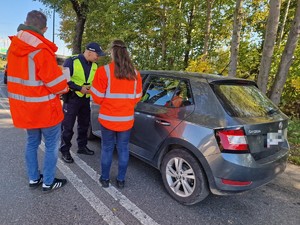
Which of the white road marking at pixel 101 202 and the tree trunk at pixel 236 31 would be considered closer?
the white road marking at pixel 101 202

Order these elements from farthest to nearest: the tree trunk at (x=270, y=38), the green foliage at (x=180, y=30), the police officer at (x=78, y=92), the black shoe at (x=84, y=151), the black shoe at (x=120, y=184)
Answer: the green foliage at (x=180, y=30), the tree trunk at (x=270, y=38), the black shoe at (x=84, y=151), the police officer at (x=78, y=92), the black shoe at (x=120, y=184)

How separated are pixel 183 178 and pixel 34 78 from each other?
200cm

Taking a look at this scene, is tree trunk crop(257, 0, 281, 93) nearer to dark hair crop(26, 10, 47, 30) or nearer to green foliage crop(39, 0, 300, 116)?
green foliage crop(39, 0, 300, 116)

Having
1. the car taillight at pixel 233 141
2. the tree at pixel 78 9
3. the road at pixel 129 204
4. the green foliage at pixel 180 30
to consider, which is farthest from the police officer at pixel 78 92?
the tree at pixel 78 9

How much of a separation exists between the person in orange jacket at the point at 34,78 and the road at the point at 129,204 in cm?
82

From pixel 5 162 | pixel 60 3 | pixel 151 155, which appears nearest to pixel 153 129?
pixel 151 155

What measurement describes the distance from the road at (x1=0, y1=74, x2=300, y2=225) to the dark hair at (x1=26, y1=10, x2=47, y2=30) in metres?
1.94

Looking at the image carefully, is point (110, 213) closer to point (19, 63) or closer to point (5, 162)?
point (19, 63)

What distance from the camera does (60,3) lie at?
1484cm

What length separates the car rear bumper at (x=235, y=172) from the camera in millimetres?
2404

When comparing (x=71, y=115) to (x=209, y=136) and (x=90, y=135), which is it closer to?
(x=90, y=135)

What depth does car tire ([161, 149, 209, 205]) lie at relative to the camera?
8.68 ft

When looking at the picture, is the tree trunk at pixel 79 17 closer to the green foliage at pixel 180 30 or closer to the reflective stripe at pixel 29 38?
the green foliage at pixel 180 30

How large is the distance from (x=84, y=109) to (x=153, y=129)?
1.44 m
